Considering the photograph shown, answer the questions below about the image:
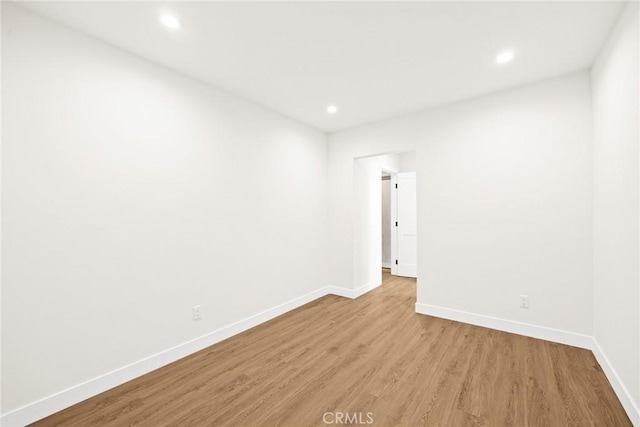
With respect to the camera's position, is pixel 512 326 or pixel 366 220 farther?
pixel 366 220

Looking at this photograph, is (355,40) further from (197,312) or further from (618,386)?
(618,386)

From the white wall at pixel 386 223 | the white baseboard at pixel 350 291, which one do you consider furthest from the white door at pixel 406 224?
the white baseboard at pixel 350 291

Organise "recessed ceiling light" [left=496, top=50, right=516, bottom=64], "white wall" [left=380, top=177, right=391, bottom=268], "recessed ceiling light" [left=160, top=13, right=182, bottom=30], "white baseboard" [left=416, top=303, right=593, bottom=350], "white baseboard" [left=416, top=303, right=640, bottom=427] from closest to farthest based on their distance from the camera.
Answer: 1. "white baseboard" [left=416, top=303, right=640, bottom=427]
2. "recessed ceiling light" [left=160, top=13, right=182, bottom=30]
3. "recessed ceiling light" [left=496, top=50, right=516, bottom=64]
4. "white baseboard" [left=416, top=303, right=593, bottom=350]
5. "white wall" [left=380, top=177, right=391, bottom=268]

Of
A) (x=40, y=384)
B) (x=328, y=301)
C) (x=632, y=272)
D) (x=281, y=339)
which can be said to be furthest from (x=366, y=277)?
(x=40, y=384)

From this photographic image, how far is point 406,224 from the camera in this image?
18.5 feet

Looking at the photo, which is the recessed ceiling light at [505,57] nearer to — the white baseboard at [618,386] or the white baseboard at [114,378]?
the white baseboard at [618,386]

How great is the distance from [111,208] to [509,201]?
379 centimetres

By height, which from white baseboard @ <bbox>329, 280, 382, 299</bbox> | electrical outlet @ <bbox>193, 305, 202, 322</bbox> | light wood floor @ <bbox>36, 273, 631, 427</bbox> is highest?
electrical outlet @ <bbox>193, 305, 202, 322</bbox>

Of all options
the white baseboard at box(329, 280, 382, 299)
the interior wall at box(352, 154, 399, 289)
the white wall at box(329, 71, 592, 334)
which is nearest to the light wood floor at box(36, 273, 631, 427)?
the white wall at box(329, 71, 592, 334)

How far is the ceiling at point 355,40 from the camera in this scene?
178cm

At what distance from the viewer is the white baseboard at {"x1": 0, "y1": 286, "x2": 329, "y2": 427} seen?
1.69 m

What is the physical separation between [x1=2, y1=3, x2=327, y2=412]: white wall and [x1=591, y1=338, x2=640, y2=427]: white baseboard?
3.12 meters

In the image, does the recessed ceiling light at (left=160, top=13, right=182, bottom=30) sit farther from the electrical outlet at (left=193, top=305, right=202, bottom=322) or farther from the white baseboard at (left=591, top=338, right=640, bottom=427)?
the white baseboard at (left=591, top=338, right=640, bottom=427)

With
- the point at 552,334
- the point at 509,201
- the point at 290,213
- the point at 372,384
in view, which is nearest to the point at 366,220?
the point at 290,213
